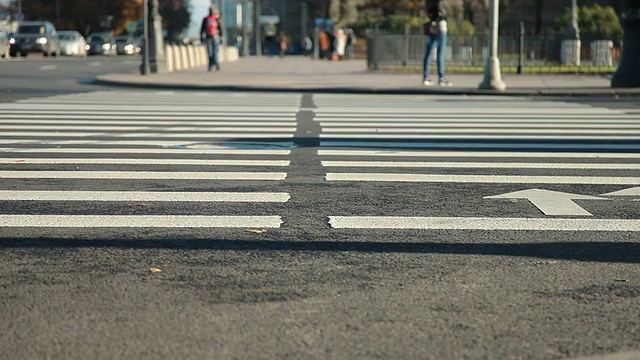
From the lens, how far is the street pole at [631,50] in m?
24.3

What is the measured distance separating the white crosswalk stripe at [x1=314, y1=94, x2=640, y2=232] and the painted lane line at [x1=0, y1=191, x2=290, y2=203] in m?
0.96

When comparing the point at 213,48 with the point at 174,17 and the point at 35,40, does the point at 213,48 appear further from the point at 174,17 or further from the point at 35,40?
the point at 174,17

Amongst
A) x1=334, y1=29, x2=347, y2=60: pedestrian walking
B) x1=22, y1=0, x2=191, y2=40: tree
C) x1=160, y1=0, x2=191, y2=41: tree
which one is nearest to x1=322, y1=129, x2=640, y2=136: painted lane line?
x1=334, y1=29, x2=347, y2=60: pedestrian walking

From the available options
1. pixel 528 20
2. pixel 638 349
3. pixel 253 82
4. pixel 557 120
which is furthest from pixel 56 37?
pixel 638 349

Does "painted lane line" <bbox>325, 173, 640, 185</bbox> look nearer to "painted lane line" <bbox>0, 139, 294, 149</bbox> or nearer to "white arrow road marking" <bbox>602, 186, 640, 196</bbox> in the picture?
"white arrow road marking" <bbox>602, 186, 640, 196</bbox>

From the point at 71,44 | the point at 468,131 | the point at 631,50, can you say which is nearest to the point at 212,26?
the point at 631,50

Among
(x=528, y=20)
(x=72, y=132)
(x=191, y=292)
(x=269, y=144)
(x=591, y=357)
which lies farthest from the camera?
(x=528, y=20)

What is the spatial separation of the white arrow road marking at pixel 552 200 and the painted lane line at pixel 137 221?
190 centimetres

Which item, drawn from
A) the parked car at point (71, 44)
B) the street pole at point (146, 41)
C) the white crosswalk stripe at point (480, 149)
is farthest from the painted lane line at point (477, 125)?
the parked car at point (71, 44)

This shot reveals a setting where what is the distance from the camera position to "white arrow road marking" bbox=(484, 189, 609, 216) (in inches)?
313

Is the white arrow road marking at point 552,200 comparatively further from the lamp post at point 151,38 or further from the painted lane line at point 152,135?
the lamp post at point 151,38

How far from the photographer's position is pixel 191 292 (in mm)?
5469

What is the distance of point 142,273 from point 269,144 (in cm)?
698

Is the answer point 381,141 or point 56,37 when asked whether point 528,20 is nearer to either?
point 56,37
